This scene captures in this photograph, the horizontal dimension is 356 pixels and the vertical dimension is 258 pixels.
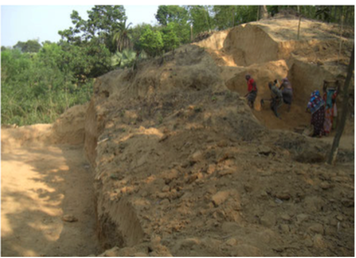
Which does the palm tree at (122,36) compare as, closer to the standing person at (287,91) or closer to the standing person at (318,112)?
the standing person at (287,91)

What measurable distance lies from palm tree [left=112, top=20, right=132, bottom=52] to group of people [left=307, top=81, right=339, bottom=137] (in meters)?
17.2

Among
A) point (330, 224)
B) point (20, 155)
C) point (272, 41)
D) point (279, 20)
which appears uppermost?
point (279, 20)

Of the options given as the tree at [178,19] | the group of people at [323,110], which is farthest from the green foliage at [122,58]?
the group of people at [323,110]

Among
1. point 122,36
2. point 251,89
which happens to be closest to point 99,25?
point 122,36

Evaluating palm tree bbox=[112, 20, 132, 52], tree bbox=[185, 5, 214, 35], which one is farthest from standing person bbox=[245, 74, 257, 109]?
palm tree bbox=[112, 20, 132, 52]

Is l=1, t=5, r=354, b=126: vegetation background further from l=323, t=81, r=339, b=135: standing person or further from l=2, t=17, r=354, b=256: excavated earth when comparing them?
l=323, t=81, r=339, b=135: standing person

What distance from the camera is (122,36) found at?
24.1m

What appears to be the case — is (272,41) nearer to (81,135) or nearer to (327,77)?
(327,77)

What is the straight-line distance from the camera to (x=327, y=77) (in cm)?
934

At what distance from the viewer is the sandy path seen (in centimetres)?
592

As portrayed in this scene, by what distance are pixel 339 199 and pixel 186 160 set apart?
2.38 meters

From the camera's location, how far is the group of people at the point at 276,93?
937 cm

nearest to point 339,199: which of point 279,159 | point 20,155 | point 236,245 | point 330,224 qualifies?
point 330,224

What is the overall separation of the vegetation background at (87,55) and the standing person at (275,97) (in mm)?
7636
